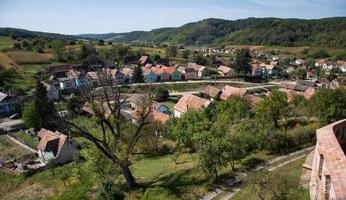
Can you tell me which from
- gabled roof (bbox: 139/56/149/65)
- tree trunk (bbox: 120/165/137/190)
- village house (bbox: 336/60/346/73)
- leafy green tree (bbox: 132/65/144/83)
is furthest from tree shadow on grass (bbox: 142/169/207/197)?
village house (bbox: 336/60/346/73)

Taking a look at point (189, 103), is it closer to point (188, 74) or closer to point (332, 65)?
point (188, 74)

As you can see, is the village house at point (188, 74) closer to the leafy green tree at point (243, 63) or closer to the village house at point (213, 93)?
the leafy green tree at point (243, 63)

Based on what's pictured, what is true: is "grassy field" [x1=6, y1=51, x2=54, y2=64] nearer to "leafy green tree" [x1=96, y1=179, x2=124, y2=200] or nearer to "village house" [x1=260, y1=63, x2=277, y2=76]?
"village house" [x1=260, y1=63, x2=277, y2=76]

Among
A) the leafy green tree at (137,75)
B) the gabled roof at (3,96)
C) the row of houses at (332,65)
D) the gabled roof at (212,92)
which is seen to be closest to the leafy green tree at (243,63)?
the gabled roof at (212,92)

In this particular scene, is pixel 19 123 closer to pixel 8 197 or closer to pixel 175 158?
pixel 8 197

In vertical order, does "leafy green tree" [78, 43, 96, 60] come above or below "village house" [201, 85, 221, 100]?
above
